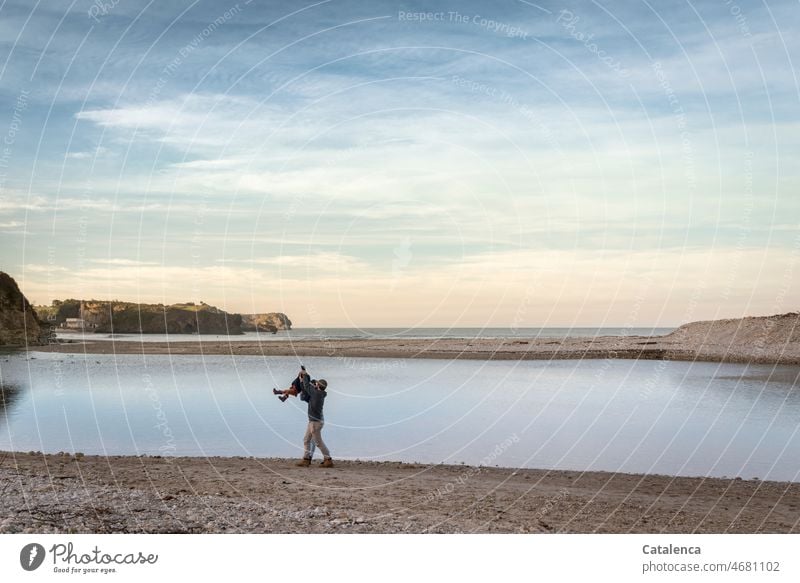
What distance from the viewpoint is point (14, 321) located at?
10488 centimetres

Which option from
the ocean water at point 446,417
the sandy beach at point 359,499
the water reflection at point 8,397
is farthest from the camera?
the water reflection at point 8,397

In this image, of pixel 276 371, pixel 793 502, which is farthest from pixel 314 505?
pixel 276 371

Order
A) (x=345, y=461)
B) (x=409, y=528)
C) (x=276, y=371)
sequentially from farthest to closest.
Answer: (x=276, y=371) < (x=345, y=461) < (x=409, y=528)

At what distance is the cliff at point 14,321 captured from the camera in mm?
100812

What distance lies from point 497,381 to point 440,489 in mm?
31598

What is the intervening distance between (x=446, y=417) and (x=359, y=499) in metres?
15.3

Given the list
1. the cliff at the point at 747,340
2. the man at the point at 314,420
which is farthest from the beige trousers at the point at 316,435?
the cliff at the point at 747,340

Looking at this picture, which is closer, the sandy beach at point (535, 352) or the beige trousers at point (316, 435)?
the beige trousers at point (316, 435)

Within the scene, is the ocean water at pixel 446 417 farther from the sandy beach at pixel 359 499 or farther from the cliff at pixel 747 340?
the cliff at pixel 747 340

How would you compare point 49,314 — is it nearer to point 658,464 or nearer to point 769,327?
point 769,327

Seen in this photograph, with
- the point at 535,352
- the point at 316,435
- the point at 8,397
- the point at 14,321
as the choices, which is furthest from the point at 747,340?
the point at 14,321

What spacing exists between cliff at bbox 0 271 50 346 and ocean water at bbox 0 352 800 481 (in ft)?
175

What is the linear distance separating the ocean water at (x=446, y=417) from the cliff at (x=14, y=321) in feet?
175

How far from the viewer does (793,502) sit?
1546 cm
